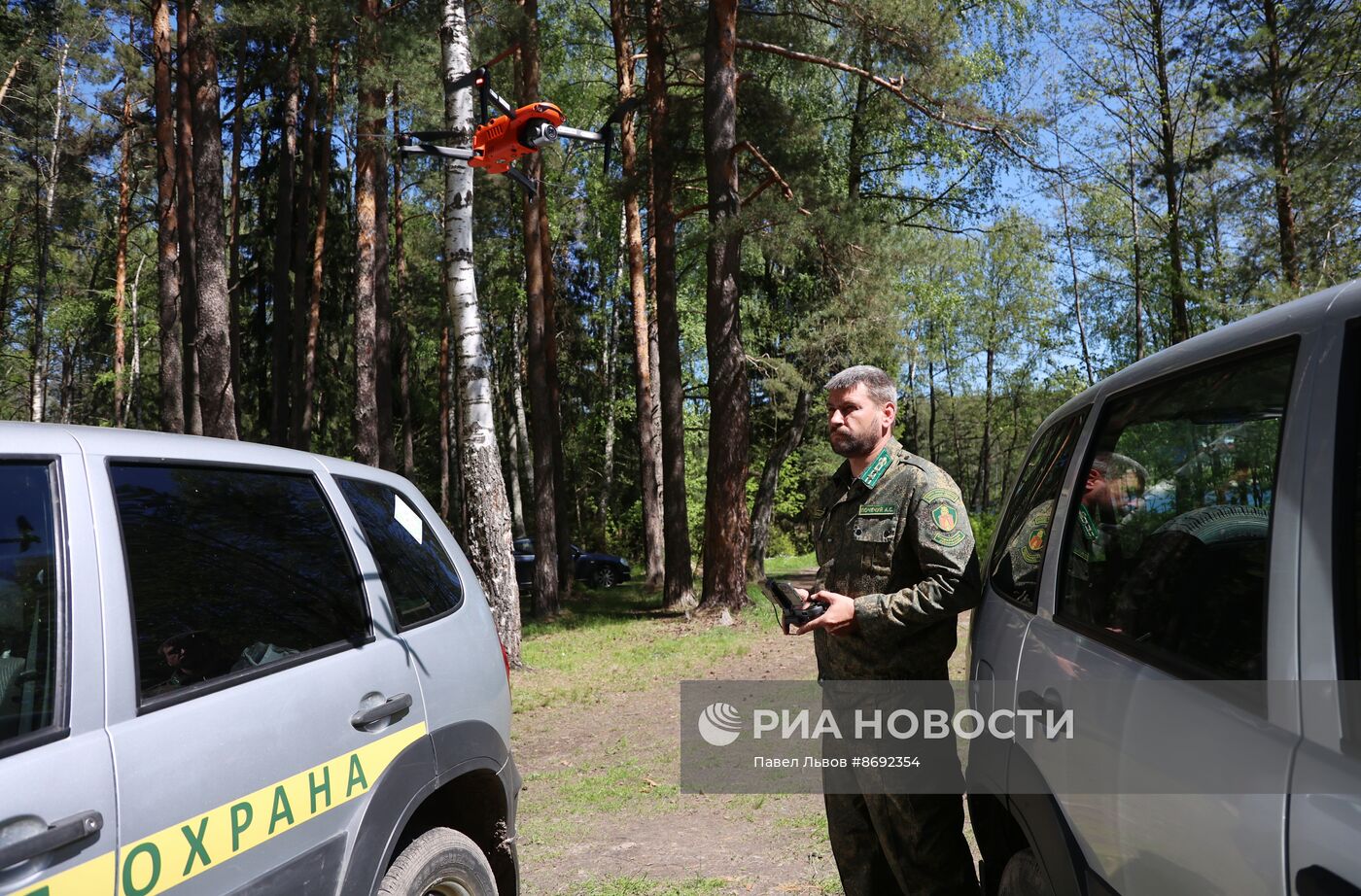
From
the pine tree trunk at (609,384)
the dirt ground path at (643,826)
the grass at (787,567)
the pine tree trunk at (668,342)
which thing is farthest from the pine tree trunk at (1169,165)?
the pine tree trunk at (609,384)

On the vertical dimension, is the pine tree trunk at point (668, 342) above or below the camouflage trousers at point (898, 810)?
above

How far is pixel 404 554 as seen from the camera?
333 centimetres

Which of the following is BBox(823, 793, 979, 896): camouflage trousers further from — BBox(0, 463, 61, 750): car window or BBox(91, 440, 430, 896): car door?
BBox(0, 463, 61, 750): car window

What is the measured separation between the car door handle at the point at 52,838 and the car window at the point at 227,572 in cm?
29

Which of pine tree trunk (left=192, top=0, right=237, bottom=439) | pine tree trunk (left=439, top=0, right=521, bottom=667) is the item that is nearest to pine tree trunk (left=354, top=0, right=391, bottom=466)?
pine tree trunk (left=192, top=0, right=237, bottom=439)

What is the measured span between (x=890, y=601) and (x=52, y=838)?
227 centimetres

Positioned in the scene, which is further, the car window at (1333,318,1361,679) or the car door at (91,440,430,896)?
the car door at (91,440,430,896)

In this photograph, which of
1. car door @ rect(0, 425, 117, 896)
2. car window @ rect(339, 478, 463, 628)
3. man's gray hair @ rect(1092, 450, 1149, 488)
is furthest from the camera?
car window @ rect(339, 478, 463, 628)

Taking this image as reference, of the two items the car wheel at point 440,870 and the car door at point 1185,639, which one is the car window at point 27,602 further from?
the car door at point 1185,639

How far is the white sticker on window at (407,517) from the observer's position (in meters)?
3.44

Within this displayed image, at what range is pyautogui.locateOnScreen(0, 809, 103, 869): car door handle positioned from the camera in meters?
1.63

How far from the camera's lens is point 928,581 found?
10.4ft

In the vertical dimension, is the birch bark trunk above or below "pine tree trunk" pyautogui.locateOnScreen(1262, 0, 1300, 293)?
below

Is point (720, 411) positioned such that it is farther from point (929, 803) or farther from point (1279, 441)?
point (1279, 441)
